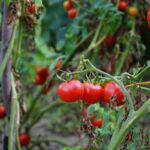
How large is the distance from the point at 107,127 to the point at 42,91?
0.96 m

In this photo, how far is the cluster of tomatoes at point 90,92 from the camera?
3.82 feet

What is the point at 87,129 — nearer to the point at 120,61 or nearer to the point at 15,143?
the point at 15,143

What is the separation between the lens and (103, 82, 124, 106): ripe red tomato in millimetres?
1162

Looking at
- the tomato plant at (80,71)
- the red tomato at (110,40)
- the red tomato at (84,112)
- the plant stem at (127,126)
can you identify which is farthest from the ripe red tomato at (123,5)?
the plant stem at (127,126)

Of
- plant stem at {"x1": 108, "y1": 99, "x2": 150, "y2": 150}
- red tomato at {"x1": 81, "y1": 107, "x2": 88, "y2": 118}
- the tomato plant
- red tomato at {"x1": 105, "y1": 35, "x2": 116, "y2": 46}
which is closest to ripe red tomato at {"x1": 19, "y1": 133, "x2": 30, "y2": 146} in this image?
the tomato plant

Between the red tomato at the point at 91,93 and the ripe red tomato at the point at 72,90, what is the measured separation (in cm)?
1

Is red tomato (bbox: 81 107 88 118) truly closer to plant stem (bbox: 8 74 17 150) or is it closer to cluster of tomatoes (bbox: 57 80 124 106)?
cluster of tomatoes (bbox: 57 80 124 106)

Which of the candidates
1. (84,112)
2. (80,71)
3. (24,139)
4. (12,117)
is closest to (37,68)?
(24,139)

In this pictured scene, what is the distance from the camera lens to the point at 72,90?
1161 millimetres

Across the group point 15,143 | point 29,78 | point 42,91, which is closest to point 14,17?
point 15,143

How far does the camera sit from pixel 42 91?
7.36 feet

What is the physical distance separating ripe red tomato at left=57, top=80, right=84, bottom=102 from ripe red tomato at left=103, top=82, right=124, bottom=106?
2.2 inches

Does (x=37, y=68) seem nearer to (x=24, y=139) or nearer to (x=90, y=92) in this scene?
(x=24, y=139)

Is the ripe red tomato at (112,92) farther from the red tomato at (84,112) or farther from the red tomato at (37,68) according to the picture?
the red tomato at (37,68)
